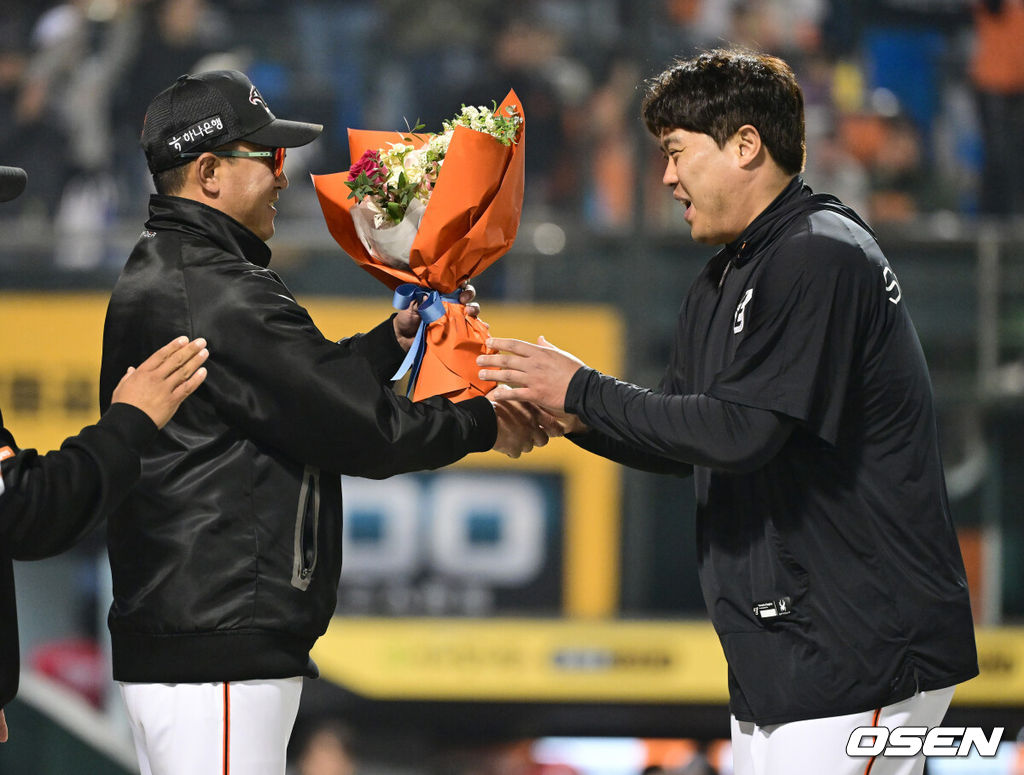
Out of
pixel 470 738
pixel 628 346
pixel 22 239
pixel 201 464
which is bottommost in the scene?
pixel 470 738

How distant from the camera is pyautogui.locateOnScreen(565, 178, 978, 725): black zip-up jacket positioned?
2.40 m

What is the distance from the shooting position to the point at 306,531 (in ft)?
8.54

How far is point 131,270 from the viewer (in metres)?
2.67

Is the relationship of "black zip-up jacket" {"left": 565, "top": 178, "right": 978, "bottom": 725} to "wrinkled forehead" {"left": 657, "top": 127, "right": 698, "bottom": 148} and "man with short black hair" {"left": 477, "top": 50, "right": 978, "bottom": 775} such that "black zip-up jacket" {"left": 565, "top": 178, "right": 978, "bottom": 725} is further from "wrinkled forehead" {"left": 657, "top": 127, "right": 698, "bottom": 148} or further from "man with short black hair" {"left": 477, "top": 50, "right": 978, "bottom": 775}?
"wrinkled forehead" {"left": 657, "top": 127, "right": 698, "bottom": 148}

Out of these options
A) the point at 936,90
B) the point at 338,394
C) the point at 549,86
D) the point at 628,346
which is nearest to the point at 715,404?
the point at 338,394

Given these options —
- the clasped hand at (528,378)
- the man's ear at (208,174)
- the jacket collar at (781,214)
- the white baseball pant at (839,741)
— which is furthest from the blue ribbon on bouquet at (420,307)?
the white baseball pant at (839,741)

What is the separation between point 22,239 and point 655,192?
2.99m

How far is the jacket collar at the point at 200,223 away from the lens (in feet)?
8.81

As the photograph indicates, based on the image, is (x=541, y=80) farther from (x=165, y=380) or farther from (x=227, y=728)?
(x=227, y=728)

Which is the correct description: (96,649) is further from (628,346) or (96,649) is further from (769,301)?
(769,301)

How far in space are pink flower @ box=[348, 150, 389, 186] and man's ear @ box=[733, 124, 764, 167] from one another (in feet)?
2.63

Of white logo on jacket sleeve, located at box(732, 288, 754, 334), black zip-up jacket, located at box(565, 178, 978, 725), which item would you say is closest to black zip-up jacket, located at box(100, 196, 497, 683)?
black zip-up jacket, located at box(565, 178, 978, 725)

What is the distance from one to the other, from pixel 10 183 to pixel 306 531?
3.06 feet

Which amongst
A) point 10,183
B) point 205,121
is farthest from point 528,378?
point 10,183
